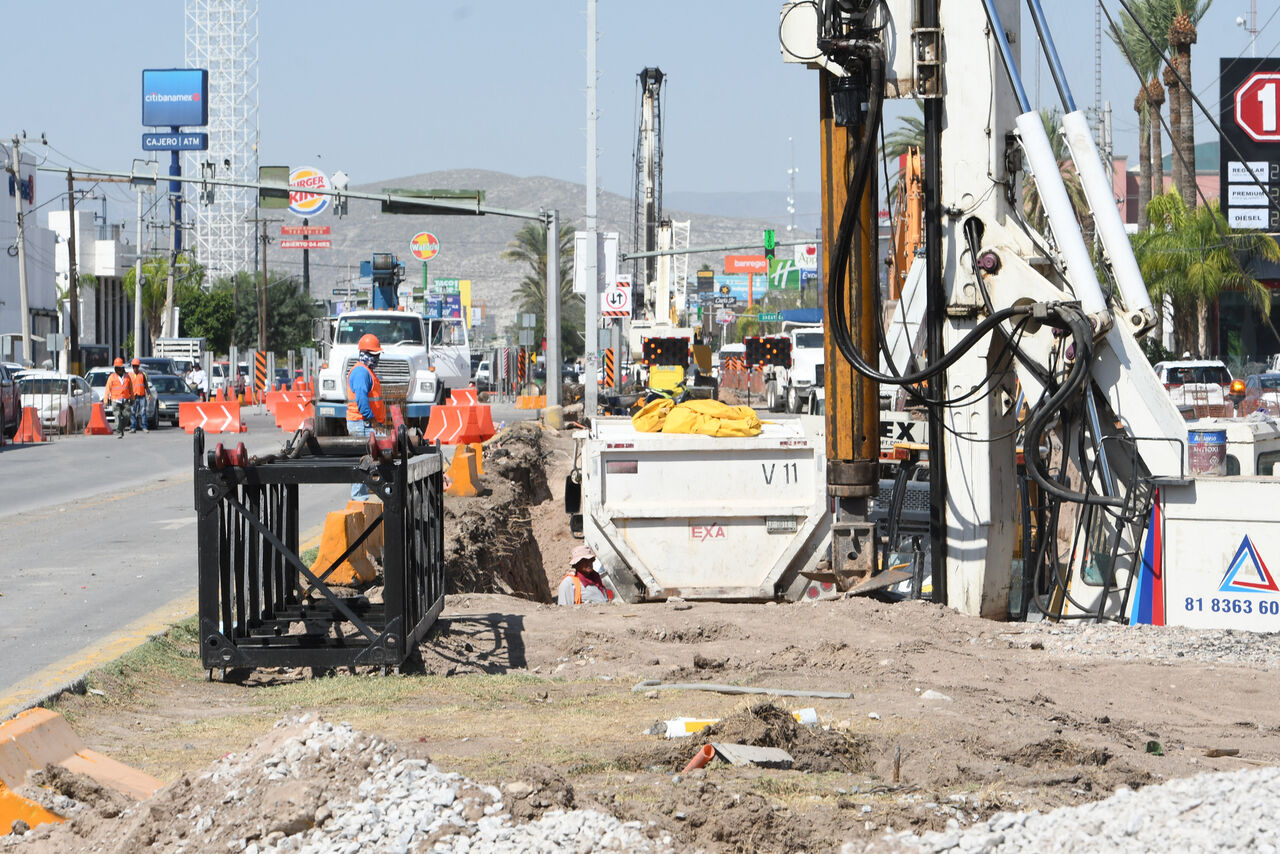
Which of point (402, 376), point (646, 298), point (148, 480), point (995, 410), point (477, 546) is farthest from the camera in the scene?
point (646, 298)

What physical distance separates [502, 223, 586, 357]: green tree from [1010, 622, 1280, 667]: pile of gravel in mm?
85397

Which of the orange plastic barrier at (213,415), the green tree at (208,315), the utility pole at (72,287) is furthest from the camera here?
the green tree at (208,315)

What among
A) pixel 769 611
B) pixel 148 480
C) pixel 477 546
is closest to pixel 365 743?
pixel 769 611

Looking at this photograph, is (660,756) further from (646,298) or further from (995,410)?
(646,298)

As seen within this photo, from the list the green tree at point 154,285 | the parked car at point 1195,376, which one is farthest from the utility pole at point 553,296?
the green tree at point 154,285

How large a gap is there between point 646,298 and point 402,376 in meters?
37.7

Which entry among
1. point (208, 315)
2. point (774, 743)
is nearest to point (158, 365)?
point (774, 743)

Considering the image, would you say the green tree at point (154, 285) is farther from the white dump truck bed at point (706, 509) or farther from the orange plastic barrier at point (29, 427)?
the white dump truck bed at point (706, 509)

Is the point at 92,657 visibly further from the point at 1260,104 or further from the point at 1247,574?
the point at 1260,104

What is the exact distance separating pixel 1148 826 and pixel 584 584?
8385 millimetres

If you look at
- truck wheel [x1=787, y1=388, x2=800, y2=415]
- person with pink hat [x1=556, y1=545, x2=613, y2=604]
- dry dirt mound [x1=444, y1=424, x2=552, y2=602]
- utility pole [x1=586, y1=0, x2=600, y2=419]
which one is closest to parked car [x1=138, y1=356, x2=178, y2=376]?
truck wheel [x1=787, y1=388, x2=800, y2=415]

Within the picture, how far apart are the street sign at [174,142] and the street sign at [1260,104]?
8081cm

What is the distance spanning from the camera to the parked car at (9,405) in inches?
1266

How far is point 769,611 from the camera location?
11.3 metres
